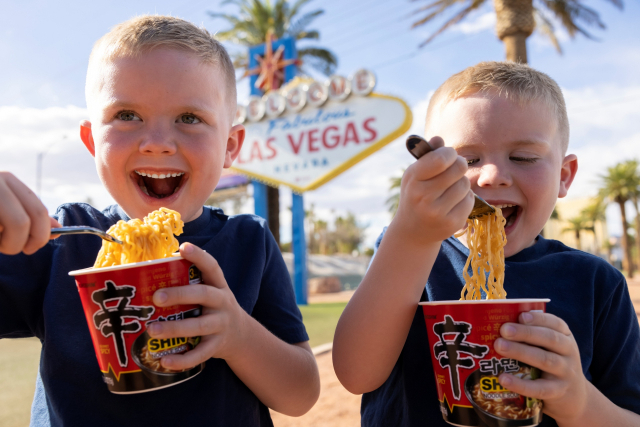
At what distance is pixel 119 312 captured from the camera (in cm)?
101

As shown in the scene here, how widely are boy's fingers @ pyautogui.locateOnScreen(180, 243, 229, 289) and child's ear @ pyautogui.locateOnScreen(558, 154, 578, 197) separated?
1274mm

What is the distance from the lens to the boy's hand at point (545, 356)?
101cm

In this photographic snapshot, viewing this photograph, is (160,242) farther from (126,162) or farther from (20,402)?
(20,402)

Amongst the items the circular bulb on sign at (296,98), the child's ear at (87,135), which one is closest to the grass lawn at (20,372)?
the child's ear at (87,135)

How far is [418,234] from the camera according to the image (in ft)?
3.97

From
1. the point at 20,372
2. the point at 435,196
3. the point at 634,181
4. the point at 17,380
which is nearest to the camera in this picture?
the point at 435,196

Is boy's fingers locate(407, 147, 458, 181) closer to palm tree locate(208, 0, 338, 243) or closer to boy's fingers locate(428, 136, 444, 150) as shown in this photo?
boy's fingers locate(428, 136, 444, 150)

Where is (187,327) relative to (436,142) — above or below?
below

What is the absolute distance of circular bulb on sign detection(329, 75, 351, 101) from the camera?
11594 millimetres

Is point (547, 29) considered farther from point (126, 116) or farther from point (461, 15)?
point (126, 116)

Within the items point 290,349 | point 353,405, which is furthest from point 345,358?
point 353,405

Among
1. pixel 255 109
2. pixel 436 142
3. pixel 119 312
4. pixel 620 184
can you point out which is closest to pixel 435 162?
pixel 436 142

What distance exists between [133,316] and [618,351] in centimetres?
137

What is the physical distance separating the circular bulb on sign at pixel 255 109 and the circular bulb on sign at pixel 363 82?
9.29ft
